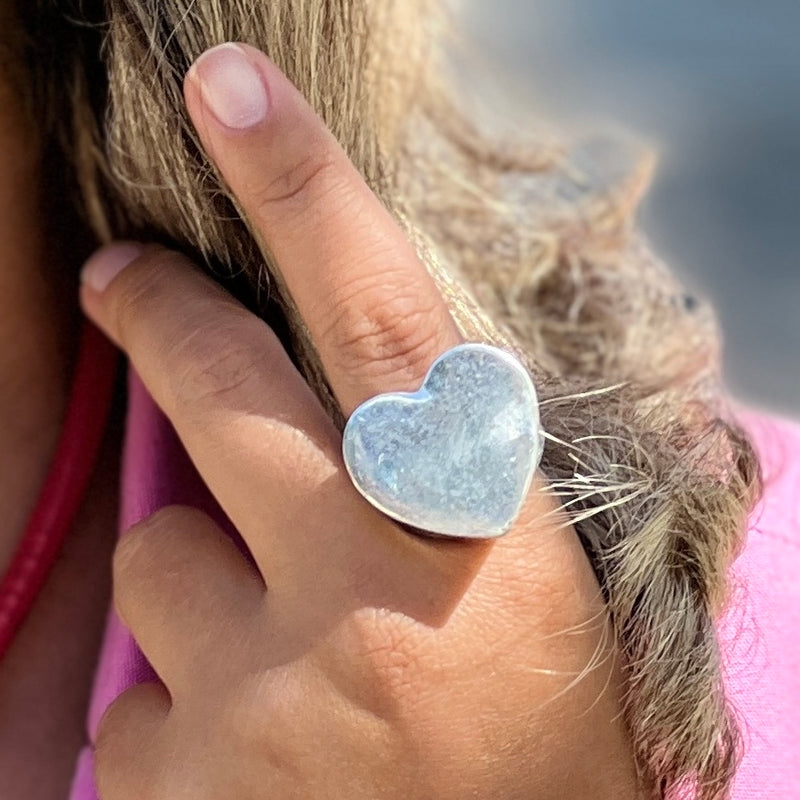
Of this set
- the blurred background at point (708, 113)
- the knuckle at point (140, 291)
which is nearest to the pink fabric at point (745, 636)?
the knuckle at point (140, 291)

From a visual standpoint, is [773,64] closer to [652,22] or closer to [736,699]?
[652,22]

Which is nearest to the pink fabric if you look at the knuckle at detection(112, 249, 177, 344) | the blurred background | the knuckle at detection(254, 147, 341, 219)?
the knuckle at detection(112, 249, 177, 344)

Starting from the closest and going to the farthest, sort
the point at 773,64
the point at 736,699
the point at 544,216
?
the point at 736,699, the point at 544,216, the point at 773,64

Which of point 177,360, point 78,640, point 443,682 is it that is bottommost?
point 78,640

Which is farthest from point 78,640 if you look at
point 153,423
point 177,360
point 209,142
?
point 209,142

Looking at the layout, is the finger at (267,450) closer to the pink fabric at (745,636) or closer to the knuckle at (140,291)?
the knuckle at (140,291)

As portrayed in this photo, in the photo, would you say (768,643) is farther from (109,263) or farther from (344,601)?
(109,263)

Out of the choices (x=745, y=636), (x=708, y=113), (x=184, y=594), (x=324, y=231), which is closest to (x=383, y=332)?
(x=324, y=231)

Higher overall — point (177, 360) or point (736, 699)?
point (177, 360)
